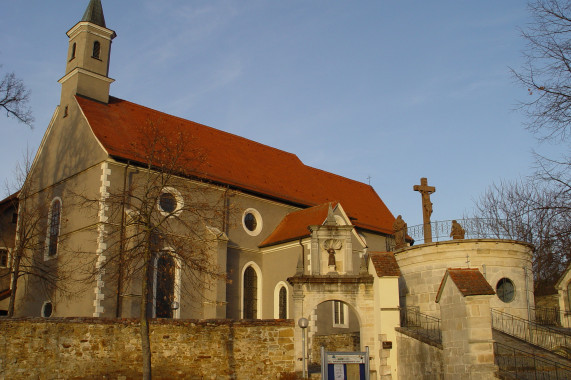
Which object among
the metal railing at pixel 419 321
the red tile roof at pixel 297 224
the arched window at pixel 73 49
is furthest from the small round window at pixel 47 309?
the metal railing at pixel 419 321

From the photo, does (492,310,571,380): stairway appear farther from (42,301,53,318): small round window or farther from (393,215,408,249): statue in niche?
(42,301,53,318): small round window

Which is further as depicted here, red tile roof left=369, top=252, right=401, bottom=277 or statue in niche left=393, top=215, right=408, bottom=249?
statue in niche left=393, top=215, right=408, bottom=249

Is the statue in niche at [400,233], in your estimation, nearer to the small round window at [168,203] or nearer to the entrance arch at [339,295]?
the entrance arch at [339,295]

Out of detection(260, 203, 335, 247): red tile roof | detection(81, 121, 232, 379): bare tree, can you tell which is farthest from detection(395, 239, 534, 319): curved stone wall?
detection(260, 203, 335, 247): red tile roof

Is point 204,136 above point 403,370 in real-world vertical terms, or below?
above

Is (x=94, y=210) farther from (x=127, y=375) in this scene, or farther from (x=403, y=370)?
(x=403, y=370)

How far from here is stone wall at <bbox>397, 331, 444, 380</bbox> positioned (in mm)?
13273

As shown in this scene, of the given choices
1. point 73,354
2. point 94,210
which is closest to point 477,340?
point 73,354

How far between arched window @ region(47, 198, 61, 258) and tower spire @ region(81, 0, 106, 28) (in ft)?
26.0

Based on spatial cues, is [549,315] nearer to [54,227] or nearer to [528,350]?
[528,350]

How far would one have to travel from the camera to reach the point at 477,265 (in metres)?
16.5

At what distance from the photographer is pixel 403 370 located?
1455 centimetres

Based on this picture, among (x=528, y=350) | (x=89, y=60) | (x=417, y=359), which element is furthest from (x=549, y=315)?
(x=89, y=60)

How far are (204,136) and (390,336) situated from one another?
51.0 feet
